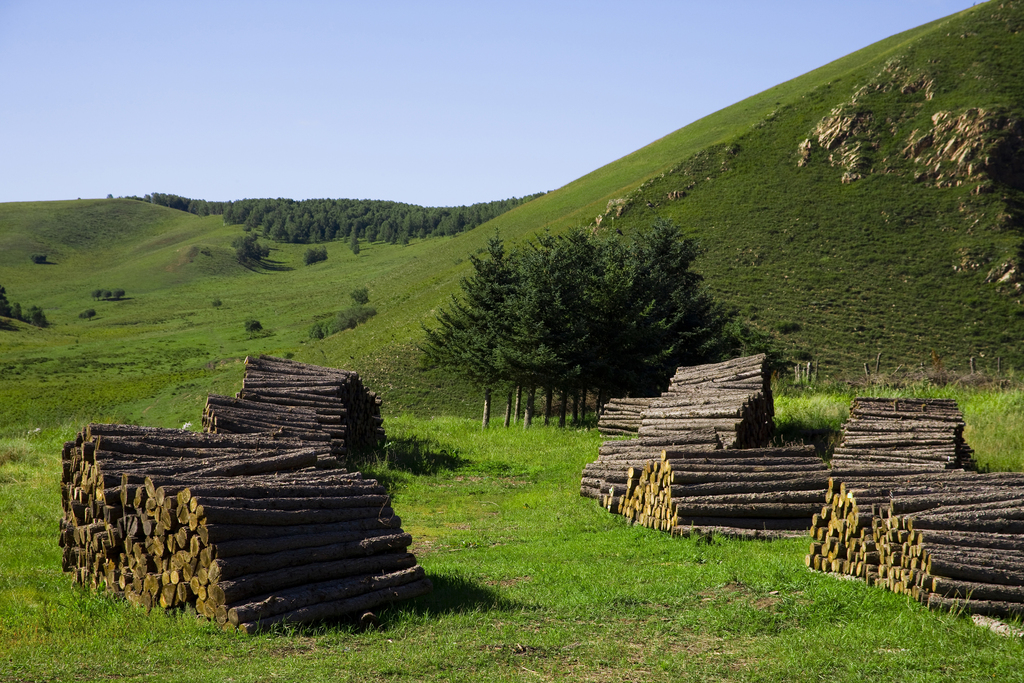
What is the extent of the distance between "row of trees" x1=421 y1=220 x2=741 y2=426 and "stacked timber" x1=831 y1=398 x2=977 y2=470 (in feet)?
31.2

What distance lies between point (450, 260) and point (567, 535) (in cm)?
8058

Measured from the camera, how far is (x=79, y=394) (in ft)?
190

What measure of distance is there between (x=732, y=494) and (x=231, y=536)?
305 inches

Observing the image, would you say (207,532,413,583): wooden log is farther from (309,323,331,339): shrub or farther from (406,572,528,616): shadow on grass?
(309,323,331,339): shrub

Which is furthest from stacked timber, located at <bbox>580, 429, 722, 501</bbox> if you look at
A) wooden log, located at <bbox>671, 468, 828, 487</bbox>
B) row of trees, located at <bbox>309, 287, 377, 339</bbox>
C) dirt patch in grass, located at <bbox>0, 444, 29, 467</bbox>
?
row of trees, located at <bbox>309, 287, 377, 339</bbox>

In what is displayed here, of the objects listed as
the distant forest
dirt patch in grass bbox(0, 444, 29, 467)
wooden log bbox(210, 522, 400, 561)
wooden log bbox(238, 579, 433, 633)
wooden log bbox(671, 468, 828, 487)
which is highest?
the distant forest

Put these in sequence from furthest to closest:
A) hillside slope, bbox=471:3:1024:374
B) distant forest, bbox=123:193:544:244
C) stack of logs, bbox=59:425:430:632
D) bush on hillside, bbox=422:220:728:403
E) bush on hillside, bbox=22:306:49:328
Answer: distant forest, bbox=123:193:544:244 → bush on hillside, bbox=22:306:49:328 → hillside slope, bbox=471:3:1024:374 → bush on hillside, bbox=422:220:728:403 → stack of logs, bbox=59:425:430:632

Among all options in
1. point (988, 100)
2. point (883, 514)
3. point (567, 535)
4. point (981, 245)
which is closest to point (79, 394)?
point (567, 535)

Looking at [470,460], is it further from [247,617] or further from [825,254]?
[825,254]

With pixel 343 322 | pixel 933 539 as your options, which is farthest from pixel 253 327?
pixel 933 539

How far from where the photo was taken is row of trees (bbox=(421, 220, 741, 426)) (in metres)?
25.5

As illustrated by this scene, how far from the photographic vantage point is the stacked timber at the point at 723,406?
659 inches

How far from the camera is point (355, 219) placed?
180 meters

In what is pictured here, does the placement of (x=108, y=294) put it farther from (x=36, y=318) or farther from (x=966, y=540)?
(x=966, y=540)
